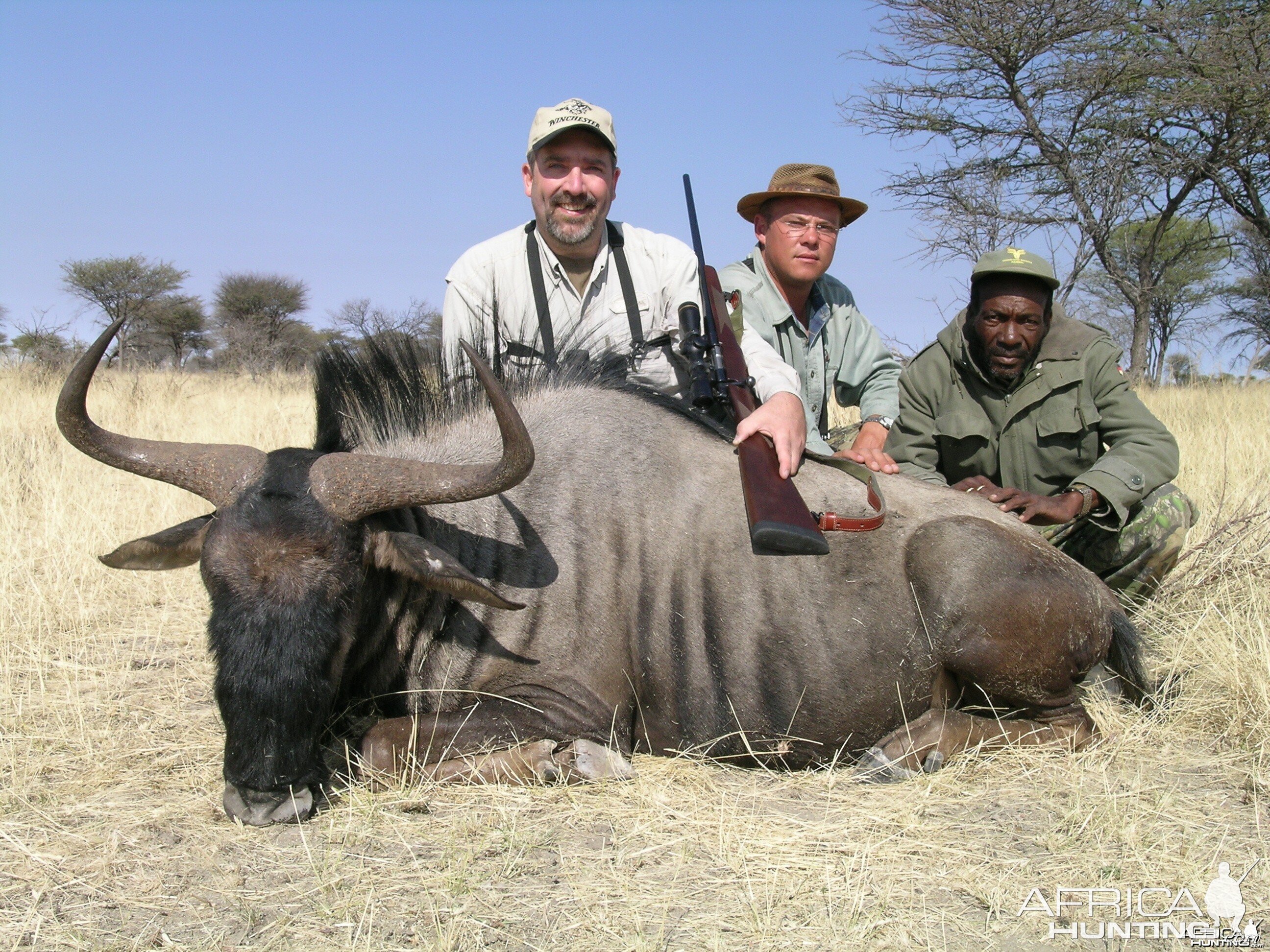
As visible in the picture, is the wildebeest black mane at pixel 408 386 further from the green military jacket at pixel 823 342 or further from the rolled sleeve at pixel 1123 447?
the rolled sleeve at pixel 1123 447

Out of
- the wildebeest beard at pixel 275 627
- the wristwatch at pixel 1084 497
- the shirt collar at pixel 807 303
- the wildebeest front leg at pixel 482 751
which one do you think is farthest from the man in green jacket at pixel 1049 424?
the wildebeest beard at pixel 275 627

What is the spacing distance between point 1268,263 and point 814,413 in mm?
16704

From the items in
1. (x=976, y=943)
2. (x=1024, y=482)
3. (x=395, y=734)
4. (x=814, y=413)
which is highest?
(x=814, y=413)

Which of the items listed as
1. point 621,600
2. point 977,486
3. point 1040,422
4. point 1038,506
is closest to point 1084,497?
point 1038,506

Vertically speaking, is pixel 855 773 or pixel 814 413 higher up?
pixel 814 413

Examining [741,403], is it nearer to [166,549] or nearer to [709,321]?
[709,321]

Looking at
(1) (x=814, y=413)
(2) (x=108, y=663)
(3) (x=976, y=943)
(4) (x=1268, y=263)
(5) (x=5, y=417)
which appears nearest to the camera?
(3) (x=976, y=943)

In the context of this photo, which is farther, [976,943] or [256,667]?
[256,667]

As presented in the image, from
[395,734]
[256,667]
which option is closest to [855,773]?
[395,734]

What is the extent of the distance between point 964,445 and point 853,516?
149 cm

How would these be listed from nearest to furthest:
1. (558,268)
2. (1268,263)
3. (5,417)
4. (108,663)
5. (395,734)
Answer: (395,734)
(108,663)
(558,268)
(5,417)
(1268,263)

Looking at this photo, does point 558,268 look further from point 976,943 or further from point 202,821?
point 976,943

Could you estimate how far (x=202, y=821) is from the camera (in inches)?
121

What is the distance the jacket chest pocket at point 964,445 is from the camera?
5027 mm
